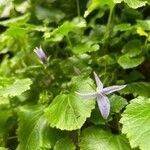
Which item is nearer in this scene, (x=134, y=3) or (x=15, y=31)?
(x=134, y=3)

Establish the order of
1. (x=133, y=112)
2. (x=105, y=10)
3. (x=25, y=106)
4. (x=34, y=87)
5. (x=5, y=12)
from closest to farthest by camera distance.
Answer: (x=133, y=112) < (x=25, y=106) < (x=34, y=87) < (x=105, y=10) < (x=5, y=12)

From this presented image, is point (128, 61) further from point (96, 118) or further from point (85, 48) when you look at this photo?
point (96, 118)

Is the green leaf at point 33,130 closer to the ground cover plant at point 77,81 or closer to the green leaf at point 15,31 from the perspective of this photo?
the ground cover plant at point 77,81

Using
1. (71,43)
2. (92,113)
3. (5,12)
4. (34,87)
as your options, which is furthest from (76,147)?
(5,12)

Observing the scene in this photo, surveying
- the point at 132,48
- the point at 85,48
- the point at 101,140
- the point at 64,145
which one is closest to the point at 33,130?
the point at 64,145

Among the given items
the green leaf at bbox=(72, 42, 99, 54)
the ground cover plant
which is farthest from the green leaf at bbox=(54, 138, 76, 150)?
the green leaf at bbox=(72, 42, 99, 54)

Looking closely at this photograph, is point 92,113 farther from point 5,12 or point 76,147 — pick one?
point 5,12
